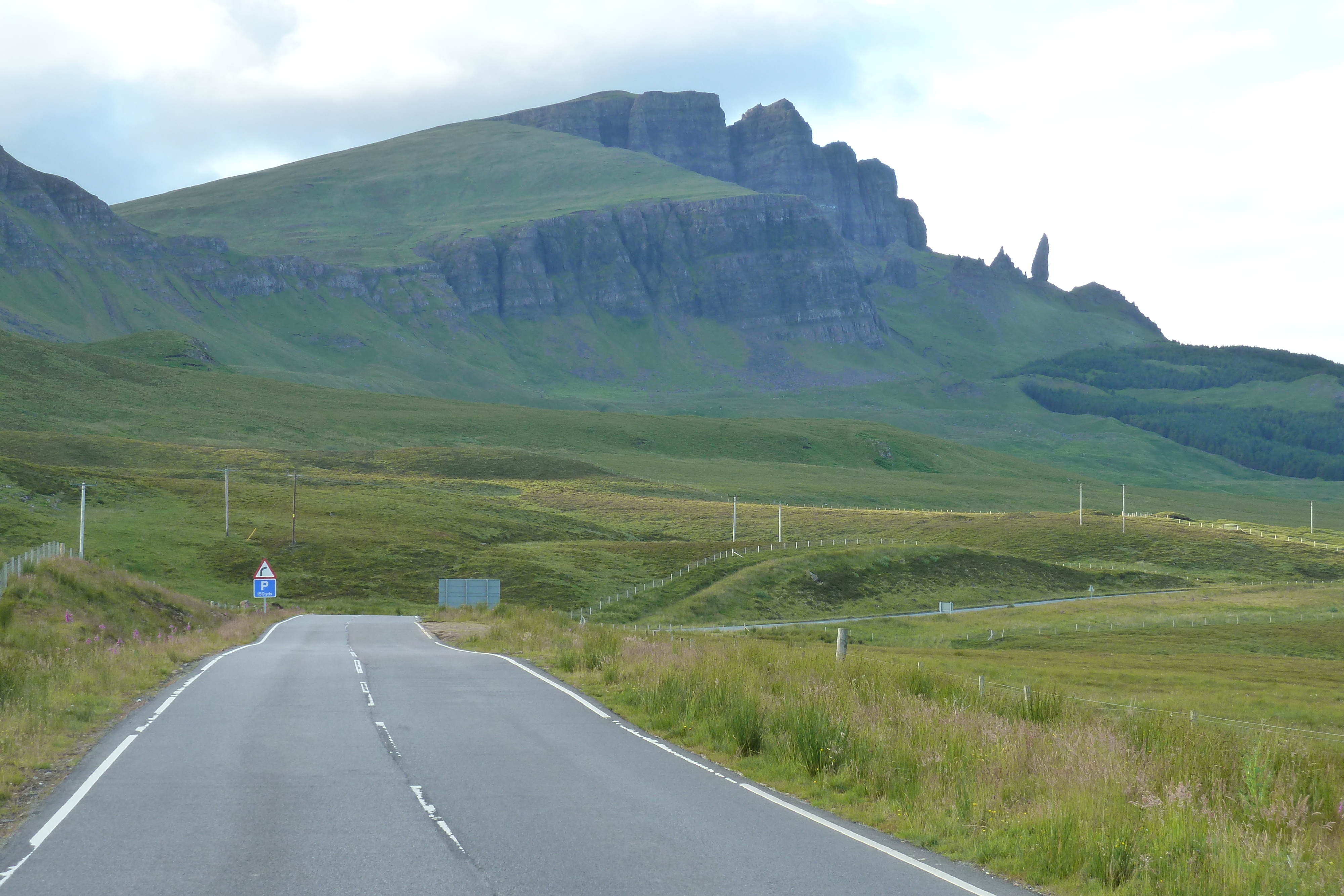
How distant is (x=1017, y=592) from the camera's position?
326ft

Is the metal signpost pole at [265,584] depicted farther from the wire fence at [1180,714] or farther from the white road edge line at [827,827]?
the wire fence at [1180,714]

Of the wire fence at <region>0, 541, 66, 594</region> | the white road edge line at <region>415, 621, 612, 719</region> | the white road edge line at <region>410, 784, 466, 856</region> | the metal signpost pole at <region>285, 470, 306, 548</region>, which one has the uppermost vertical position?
the white road edge line at <region>410, 784, 466, 856</region>

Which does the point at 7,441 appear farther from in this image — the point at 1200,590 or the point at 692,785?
the point at 692,785

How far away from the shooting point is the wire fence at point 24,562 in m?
34.2

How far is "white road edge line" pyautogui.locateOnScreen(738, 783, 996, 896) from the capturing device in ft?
35.0

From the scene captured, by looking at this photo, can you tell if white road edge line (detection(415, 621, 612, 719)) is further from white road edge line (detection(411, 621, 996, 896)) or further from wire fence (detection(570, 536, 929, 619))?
wire fence (detection(570, 536, 929, 619))

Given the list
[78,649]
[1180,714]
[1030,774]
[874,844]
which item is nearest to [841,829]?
[874,844]

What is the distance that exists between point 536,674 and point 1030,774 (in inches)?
630

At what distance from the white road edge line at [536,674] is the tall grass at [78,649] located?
24.8ft

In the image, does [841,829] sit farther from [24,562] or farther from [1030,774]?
[24,562]

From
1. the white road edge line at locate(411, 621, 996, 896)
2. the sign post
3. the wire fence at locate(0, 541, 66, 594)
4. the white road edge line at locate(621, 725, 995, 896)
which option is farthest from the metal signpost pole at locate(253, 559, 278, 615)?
the white road edge line at locate(621, 725, 995, 896)

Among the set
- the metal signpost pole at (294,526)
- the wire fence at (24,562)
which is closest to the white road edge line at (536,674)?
the wire fence at (24,562)

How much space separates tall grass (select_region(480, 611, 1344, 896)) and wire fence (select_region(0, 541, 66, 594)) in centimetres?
2223

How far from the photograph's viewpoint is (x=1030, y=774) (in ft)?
45.8
